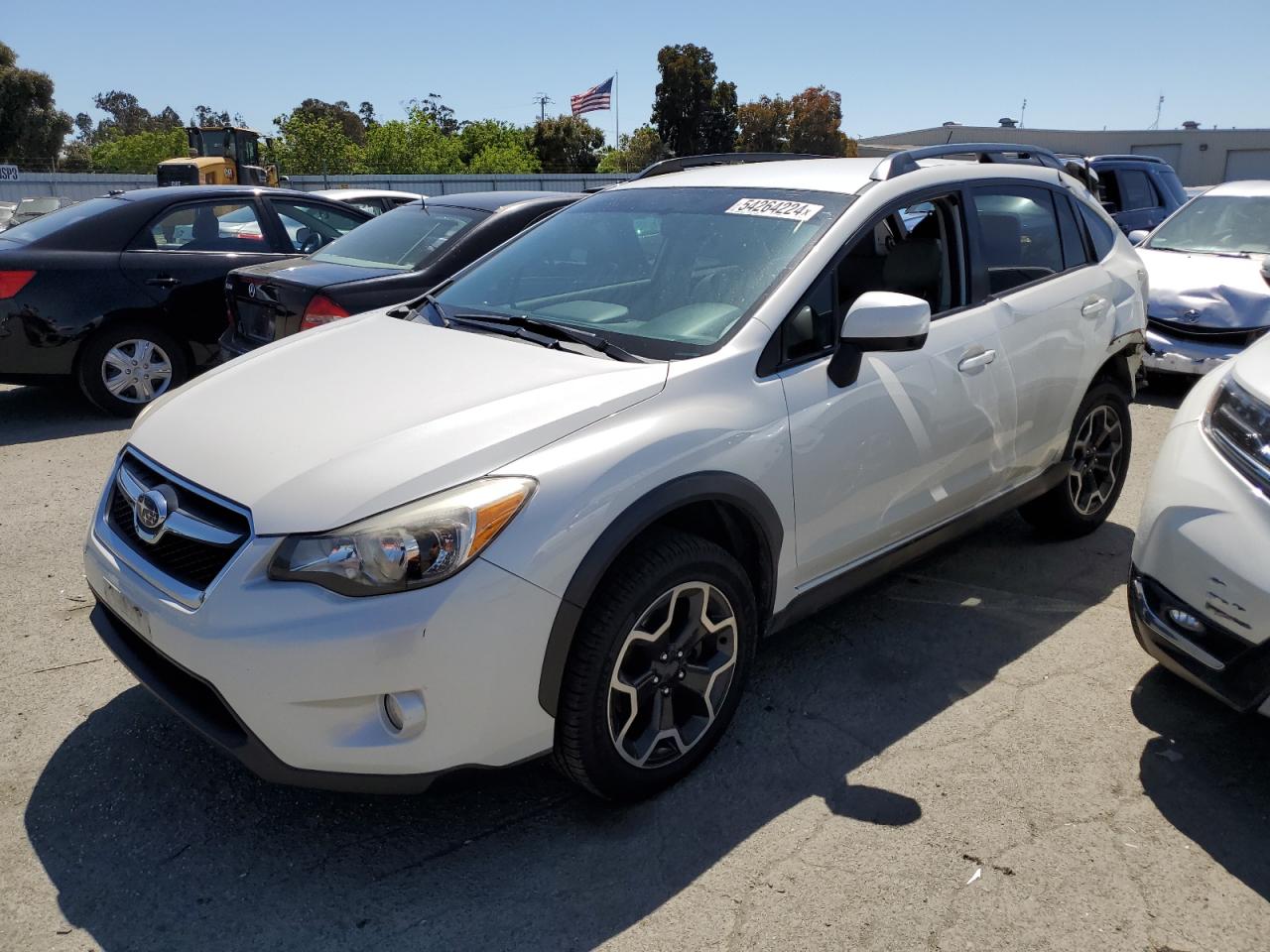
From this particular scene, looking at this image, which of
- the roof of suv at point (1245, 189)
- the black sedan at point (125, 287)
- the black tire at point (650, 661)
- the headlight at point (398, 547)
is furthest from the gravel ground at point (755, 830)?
the roof of suv at point (1245, 189)

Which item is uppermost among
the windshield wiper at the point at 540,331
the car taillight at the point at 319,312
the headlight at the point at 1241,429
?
the windshield wiper at the point at 540,331

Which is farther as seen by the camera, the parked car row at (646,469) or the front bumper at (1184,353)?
the front bumper at (1184,353)

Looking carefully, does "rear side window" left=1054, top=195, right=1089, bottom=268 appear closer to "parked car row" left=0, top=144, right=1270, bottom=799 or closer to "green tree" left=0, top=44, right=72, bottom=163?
Result: "parked car row" left=0, top=144, right=1270, bottom=799

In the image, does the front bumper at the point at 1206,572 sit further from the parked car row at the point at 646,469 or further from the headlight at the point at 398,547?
the headlight at the point at 398,547

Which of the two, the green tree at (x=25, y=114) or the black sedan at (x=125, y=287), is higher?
the green tree at (x=25, y=114)

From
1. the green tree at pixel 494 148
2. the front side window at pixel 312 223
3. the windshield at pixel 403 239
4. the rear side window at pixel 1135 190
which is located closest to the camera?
the windshield at pixel 403 239

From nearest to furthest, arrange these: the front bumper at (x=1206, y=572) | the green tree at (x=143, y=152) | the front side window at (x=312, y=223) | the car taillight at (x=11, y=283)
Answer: the front bumper at (x=1206, y=572)
the car taillight at (x=11, y=283)
the front side window at (x=312, y=223)
the green tree at (x=143, y=152)

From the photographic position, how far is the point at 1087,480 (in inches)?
184

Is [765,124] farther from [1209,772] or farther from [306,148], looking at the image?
[1209,772]

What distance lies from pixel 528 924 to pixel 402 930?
302mm

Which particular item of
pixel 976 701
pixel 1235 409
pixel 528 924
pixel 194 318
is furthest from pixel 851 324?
pixel 194 318

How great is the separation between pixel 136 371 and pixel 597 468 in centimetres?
573

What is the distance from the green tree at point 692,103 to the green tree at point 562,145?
4.66m

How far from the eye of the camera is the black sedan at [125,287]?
6.59 metres
